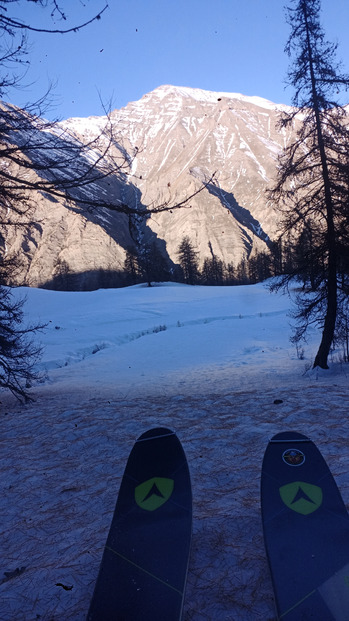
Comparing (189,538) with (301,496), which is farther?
(301,496)

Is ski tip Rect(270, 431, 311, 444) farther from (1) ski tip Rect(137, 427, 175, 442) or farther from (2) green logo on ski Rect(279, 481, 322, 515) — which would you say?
(1) ski tip Rect(137, 427, 175, 442)

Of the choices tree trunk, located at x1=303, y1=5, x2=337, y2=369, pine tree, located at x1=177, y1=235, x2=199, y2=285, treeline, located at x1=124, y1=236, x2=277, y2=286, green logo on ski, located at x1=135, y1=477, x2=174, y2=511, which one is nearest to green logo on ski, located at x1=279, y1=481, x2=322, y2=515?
green logo on ski, located at x1=135, y1=477, x2=174, y2=511

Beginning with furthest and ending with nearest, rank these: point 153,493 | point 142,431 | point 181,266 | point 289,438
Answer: point 181,266, point 142,431, point 289,438, point 153,493

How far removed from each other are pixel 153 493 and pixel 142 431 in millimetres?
2775

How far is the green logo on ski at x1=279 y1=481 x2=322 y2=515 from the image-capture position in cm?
242

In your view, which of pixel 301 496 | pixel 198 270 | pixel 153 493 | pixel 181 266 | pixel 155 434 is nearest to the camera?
pixel 301 496

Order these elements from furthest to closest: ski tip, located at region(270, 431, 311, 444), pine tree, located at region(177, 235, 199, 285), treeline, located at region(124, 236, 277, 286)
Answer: pine tree, located at region(177, 235, 199, 285)
treeline, located at region(124, 236, 277, 286)
ski tip, located at region(270, 431, 311, 444)

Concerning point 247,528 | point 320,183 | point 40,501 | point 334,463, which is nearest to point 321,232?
point 320,183

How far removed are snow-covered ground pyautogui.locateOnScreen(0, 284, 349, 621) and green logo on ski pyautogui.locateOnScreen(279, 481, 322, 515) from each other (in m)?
0.39

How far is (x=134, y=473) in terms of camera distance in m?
2.92

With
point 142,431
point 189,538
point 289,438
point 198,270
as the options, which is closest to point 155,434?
point 189,538

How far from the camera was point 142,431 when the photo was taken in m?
5.45

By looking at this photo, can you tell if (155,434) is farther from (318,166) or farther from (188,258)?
(188,258)

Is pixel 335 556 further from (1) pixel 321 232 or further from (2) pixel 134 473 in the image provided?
(1) pixel 321 232
